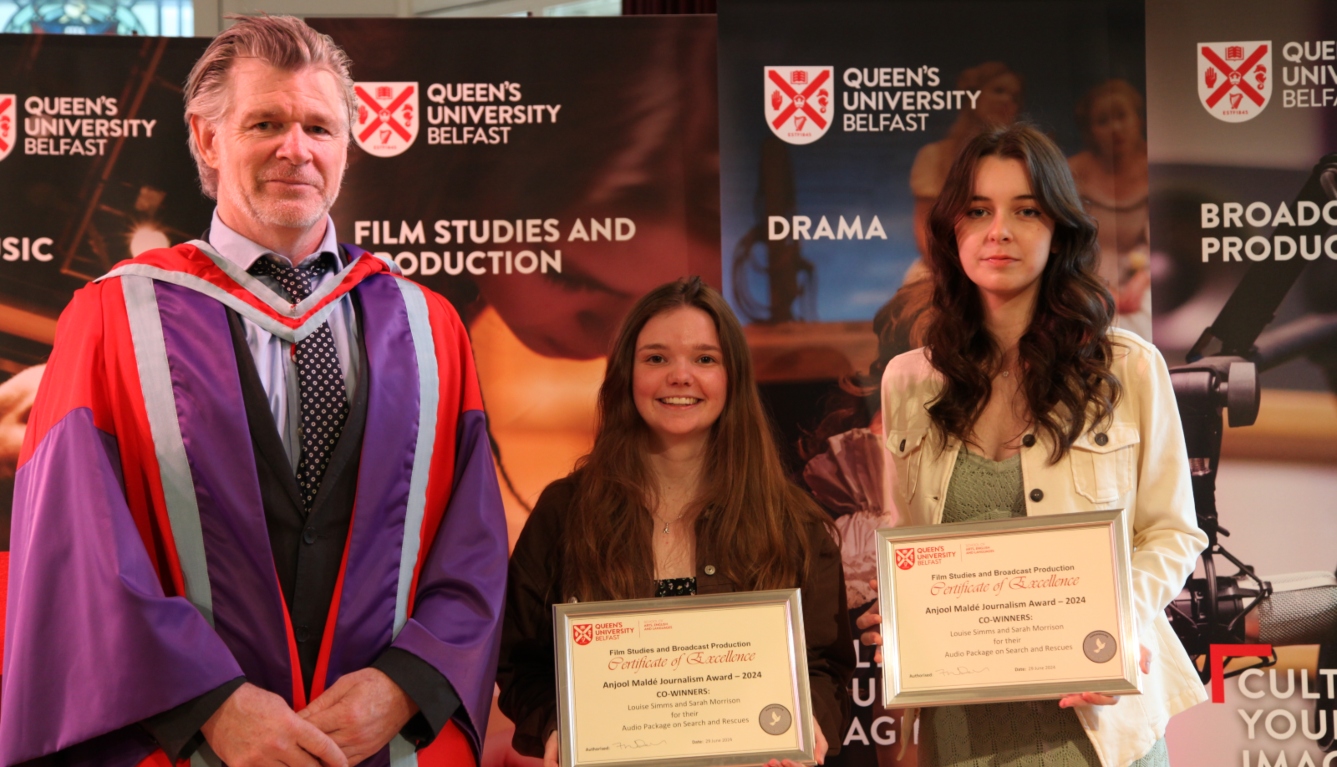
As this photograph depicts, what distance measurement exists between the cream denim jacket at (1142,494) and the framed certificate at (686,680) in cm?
51

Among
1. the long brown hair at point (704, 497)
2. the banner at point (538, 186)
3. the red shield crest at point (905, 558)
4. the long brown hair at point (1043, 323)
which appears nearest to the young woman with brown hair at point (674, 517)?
the long brown hair at point (704, 497)

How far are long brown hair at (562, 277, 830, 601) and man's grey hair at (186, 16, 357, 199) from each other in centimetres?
94

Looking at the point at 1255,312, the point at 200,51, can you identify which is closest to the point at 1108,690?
the point at 1255,312

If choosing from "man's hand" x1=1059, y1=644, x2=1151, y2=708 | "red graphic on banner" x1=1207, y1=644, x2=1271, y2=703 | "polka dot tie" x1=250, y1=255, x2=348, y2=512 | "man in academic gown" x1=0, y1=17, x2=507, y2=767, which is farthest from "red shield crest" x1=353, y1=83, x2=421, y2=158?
"red graphic on banner" x1=1207, y1=644, x2=1271, y2=703

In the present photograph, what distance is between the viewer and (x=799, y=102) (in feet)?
14.7

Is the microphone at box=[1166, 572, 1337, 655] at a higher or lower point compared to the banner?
lower

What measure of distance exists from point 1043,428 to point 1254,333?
2096 mm

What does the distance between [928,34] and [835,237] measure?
819mm

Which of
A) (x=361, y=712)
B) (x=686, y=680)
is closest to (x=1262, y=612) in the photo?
(x=686, y=680)

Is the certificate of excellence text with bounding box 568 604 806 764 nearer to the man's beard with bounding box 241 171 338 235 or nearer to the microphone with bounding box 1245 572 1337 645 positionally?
the man's beard with bounding box 241 171 338 235

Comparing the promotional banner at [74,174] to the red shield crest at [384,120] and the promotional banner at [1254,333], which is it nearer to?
the red shield crest at [384,120]

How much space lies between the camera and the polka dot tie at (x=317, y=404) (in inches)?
99.7

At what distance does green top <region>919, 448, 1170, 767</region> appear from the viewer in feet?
8.63

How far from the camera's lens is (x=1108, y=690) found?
99.3 inches
